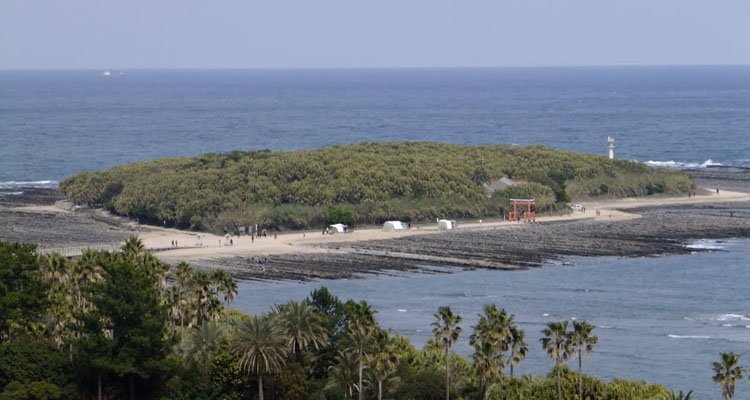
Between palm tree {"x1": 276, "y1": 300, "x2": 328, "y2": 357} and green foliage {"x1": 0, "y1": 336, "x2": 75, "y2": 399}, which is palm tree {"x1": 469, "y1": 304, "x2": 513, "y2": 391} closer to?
palm tree {"x1": 276, "y1": 300, "x2": 328, "y2": 357}

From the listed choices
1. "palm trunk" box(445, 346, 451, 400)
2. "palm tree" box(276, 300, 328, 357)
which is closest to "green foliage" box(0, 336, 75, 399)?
"palm tree" box(276, 300, 328, 357)

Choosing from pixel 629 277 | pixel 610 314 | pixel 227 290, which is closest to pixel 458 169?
pixel 629 277

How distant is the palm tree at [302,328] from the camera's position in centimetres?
5769

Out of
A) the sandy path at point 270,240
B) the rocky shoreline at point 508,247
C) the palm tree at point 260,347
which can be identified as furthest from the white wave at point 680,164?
the palm tree at point 260,347

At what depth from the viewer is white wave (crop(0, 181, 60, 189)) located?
5659 inches

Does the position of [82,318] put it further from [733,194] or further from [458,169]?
[733,194]

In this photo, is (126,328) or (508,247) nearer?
(126,328)

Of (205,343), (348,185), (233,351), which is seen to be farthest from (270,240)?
(233,351)

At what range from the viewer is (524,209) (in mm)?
116688

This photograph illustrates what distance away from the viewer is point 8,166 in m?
169

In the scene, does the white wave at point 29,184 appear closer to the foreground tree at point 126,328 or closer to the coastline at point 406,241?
the coastline at point 406,241

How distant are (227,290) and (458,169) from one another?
6286 cm

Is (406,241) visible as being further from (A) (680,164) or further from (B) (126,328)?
(A) (680,164)

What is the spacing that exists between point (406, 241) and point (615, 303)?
2406 cm
